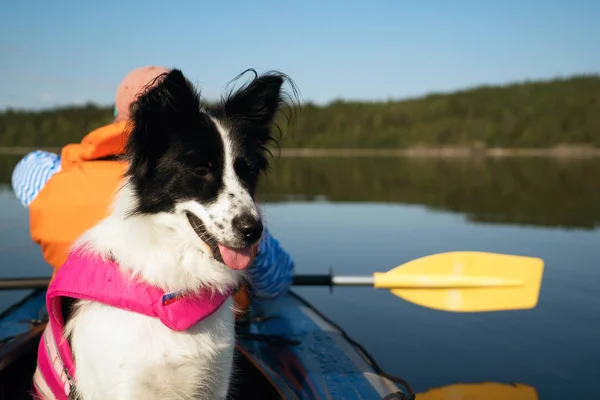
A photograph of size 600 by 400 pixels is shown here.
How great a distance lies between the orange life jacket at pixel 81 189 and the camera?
2973 mm

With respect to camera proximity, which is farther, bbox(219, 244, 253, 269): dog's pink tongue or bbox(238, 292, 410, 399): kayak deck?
bbox(238, 292, 410, 399): kayak deck

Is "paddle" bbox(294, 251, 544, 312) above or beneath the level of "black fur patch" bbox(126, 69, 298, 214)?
beneath

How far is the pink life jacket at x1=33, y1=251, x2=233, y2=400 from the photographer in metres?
2.16

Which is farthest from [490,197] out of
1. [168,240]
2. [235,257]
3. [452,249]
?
[168,240]

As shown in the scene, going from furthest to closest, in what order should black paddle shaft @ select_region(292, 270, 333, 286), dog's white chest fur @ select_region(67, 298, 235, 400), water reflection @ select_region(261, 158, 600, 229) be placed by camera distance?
water reflection @ select_region(261, 158, 600, 229) < black paddle shaft @ select_region(292, 270, 333, 286) < dog's white chest fur @ select_region(67, 298, 235, 400)

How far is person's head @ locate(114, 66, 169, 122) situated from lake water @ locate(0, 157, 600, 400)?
897 mm

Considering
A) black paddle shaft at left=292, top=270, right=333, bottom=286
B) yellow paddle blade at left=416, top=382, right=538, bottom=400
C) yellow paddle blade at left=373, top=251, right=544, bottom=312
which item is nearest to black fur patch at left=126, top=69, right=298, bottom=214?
black paddle shaft at left=292, top=270, right=333, bottom=286

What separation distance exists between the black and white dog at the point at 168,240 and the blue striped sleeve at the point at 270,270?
0.88 m

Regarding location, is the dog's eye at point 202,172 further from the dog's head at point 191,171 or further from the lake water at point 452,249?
the lake water at point 452,249

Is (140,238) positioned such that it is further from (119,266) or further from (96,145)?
(96,145)

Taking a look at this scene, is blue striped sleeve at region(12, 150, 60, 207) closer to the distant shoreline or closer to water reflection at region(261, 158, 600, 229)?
water reflection at region(261, 158, 600, 229)

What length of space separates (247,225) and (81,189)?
1.29m

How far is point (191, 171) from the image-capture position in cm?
226

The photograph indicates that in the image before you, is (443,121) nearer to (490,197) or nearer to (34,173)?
(490,197)
